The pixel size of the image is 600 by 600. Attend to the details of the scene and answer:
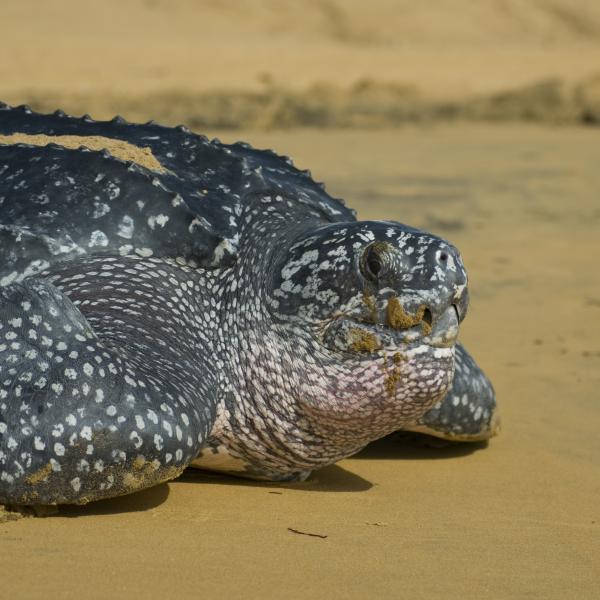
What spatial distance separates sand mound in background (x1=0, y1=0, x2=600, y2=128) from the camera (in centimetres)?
1390

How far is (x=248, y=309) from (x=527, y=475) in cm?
103

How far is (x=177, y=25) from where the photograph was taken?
2469 cm

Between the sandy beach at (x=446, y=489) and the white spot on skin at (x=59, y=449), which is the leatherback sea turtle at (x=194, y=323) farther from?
the sandy beach at (x=446, y=489)

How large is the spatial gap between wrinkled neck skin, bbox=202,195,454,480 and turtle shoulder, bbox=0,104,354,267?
0.14 metres

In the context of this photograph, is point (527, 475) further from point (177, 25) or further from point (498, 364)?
point (177, 25)

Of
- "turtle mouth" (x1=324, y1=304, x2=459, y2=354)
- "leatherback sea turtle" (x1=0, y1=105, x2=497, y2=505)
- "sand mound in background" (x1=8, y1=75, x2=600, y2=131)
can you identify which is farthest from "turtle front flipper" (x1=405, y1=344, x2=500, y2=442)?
"sand mound in background" (x1=8, y1=75, x2=600, y2=131)

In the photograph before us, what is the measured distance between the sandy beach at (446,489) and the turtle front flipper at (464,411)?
0.09m

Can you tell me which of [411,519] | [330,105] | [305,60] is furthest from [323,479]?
[305,60]

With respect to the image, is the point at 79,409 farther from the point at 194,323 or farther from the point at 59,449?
the point at 194,323

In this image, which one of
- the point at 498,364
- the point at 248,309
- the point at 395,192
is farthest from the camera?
the point at 395,192

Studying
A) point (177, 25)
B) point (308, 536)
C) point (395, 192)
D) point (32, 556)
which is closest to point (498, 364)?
point (308, 536)

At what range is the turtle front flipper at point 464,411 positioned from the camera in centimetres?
376

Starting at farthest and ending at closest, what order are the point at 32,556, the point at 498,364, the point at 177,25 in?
the point at 177,25, the point at 498,364, the point at 32,556

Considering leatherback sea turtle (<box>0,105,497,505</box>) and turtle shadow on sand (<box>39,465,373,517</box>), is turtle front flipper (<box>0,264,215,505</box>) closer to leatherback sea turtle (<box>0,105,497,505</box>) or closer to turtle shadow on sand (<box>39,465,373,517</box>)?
leatherback sea turtle (<box>0,105,497,505</box>)
